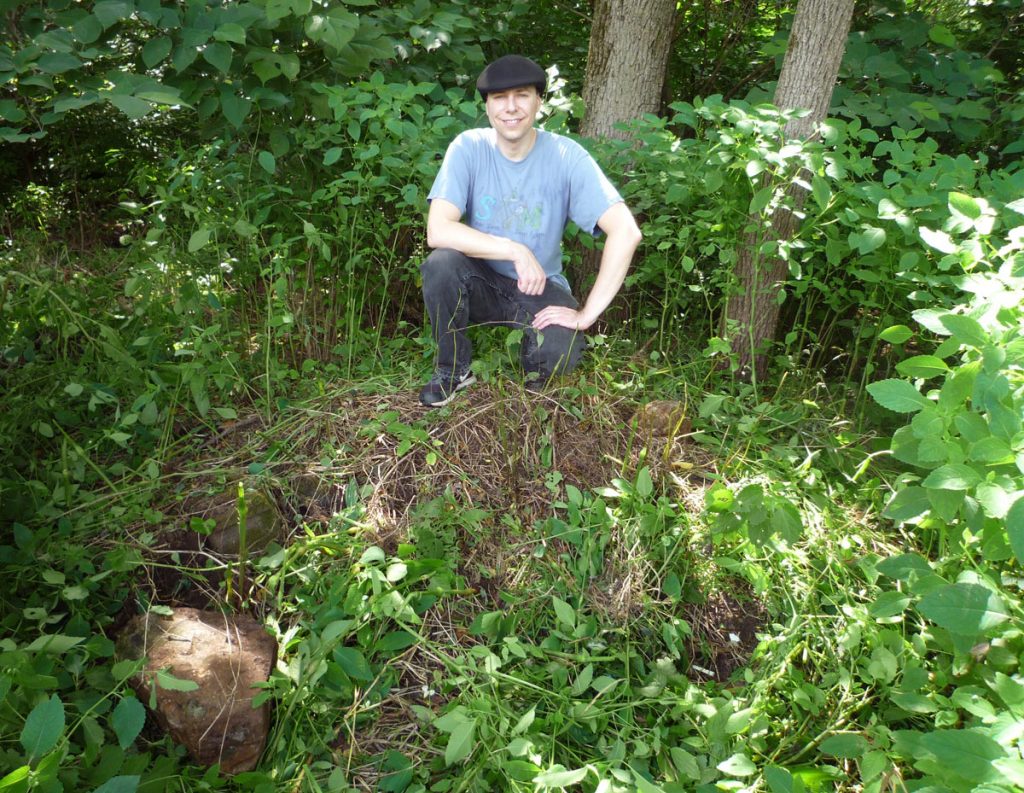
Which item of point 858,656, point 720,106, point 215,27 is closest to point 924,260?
point 720,106

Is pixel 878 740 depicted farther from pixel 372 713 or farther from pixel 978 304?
pixel 372 713

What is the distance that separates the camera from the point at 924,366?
6.42 ft

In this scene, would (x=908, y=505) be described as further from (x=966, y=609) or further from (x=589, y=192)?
(x=589, y=192)

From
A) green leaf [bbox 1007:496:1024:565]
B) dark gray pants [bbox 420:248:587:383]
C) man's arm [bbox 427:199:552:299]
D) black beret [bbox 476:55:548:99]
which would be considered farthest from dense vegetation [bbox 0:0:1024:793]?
black beret [bbox 476:55:548:99]

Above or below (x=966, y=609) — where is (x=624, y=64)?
above

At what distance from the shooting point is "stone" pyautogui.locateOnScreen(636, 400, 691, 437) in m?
2.91

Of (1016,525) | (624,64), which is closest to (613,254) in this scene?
(624,64)

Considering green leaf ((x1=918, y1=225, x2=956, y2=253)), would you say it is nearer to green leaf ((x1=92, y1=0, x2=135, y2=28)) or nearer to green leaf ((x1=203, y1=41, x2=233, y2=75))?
green leaf ((x1=203, y1=41, x2=233, y2=75))

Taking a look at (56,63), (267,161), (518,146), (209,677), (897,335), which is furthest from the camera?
(267,161)

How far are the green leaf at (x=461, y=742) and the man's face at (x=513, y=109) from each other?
2041 millimetres

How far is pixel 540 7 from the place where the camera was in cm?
487

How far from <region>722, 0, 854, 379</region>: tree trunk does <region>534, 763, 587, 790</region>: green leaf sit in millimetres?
1835

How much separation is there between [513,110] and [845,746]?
2.28m

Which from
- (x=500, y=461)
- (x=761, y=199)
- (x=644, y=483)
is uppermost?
(x=761, y=199)
